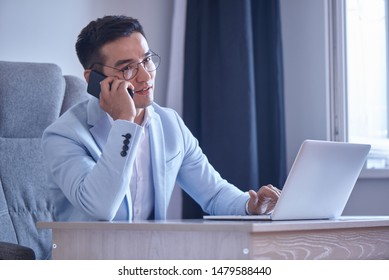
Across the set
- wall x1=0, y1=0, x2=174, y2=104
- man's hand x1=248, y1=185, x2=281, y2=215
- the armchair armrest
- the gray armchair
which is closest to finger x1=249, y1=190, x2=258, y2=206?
man's hand x1=248, y1=185, x2=281, y2=215

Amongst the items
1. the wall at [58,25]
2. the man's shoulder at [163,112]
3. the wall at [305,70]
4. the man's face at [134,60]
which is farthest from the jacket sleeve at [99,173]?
the wall at [305,70]

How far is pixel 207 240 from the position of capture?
134cm

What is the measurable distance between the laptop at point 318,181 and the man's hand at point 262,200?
20 cm

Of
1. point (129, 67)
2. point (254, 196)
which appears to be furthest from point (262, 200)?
point (129, 67)

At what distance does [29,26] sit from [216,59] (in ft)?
2.64

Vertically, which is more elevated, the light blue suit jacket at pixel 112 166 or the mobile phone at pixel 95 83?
the mobile phone at pixel 95 83

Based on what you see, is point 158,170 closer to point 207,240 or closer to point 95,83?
point 95,83

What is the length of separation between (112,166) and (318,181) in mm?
479

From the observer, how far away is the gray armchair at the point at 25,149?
7.25 ft

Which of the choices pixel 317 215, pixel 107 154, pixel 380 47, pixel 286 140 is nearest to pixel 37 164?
pixel 107 154

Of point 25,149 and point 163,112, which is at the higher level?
point 163,112

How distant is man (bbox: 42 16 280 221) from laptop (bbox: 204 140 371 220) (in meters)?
0.21

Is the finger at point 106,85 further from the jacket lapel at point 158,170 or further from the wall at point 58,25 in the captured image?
the wall at point 58,25

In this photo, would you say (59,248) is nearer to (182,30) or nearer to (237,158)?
(237,158)
